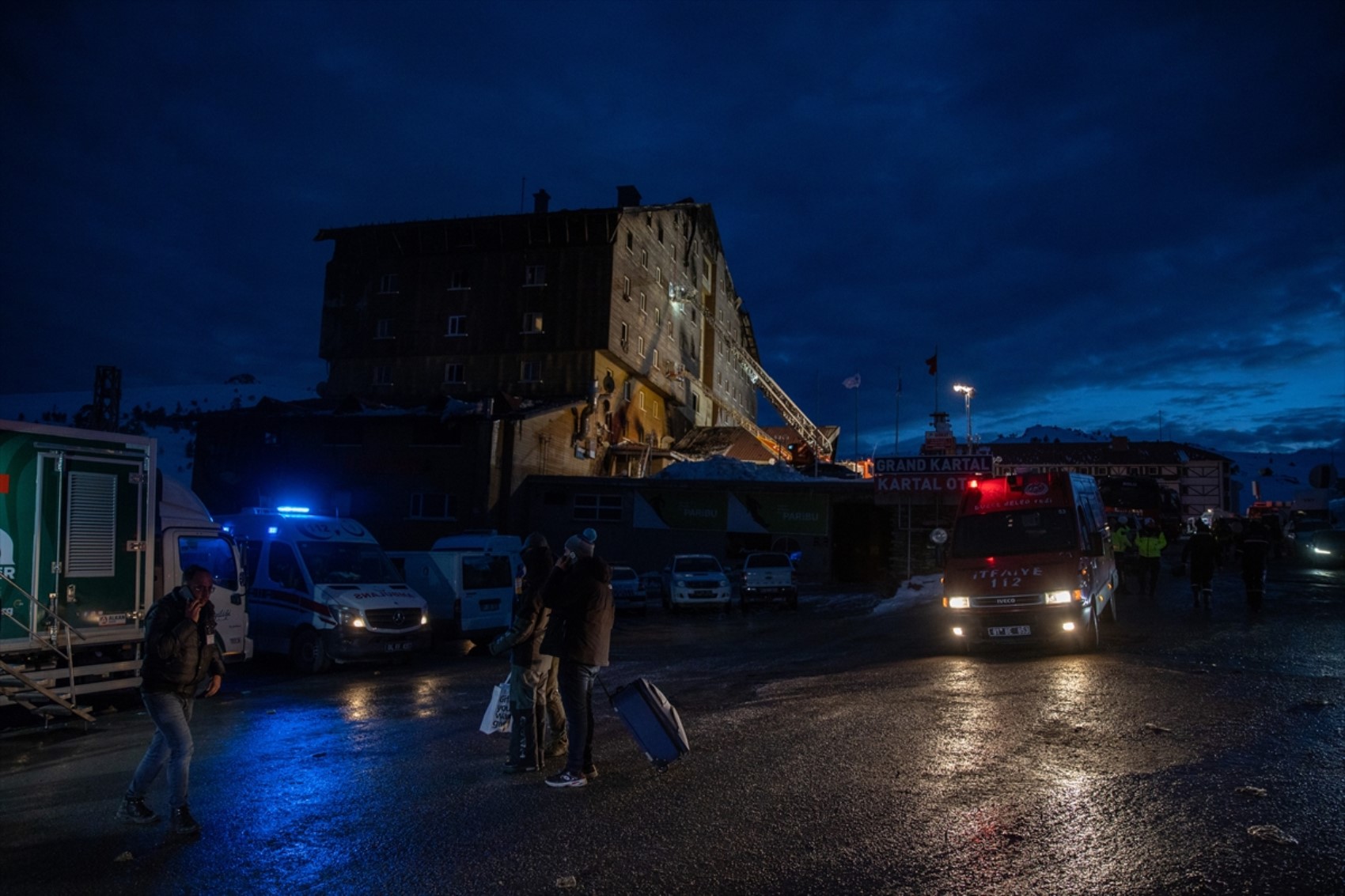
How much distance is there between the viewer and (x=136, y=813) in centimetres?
602

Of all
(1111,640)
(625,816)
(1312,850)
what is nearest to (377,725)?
(625,816)

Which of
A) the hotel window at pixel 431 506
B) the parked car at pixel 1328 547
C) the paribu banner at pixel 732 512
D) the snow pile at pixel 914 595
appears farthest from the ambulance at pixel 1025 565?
the hotel window at pixel 431 506

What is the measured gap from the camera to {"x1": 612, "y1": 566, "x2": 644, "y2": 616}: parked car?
23797 mm

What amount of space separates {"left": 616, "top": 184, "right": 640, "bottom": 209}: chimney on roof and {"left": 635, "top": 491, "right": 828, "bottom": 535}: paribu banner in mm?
18191

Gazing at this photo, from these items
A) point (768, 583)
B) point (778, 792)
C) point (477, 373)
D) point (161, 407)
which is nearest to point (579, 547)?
point (778, 792)

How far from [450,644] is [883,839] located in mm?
13364

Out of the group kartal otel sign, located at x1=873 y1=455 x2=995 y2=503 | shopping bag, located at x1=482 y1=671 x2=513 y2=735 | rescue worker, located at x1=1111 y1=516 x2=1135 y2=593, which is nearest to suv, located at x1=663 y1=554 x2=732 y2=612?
kartal otel sign, located at x1=873 y1=455 x2=995 y2=503

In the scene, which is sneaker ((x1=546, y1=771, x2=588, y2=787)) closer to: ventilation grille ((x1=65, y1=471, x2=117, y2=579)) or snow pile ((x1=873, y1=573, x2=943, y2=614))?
ventilation grille ((x1=65, y1=471, x2=117, y2=579))

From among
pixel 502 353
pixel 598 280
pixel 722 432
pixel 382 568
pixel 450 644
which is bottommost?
pixel 450 644

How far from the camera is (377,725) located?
9422 millimetres

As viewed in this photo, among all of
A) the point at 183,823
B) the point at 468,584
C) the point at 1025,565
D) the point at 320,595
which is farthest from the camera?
the point at 468,584

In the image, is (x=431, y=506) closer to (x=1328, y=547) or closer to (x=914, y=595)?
(x=914, y=595)

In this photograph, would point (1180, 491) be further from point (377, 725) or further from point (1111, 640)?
point (377, 725)

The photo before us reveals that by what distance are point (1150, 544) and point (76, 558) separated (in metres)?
21.0
